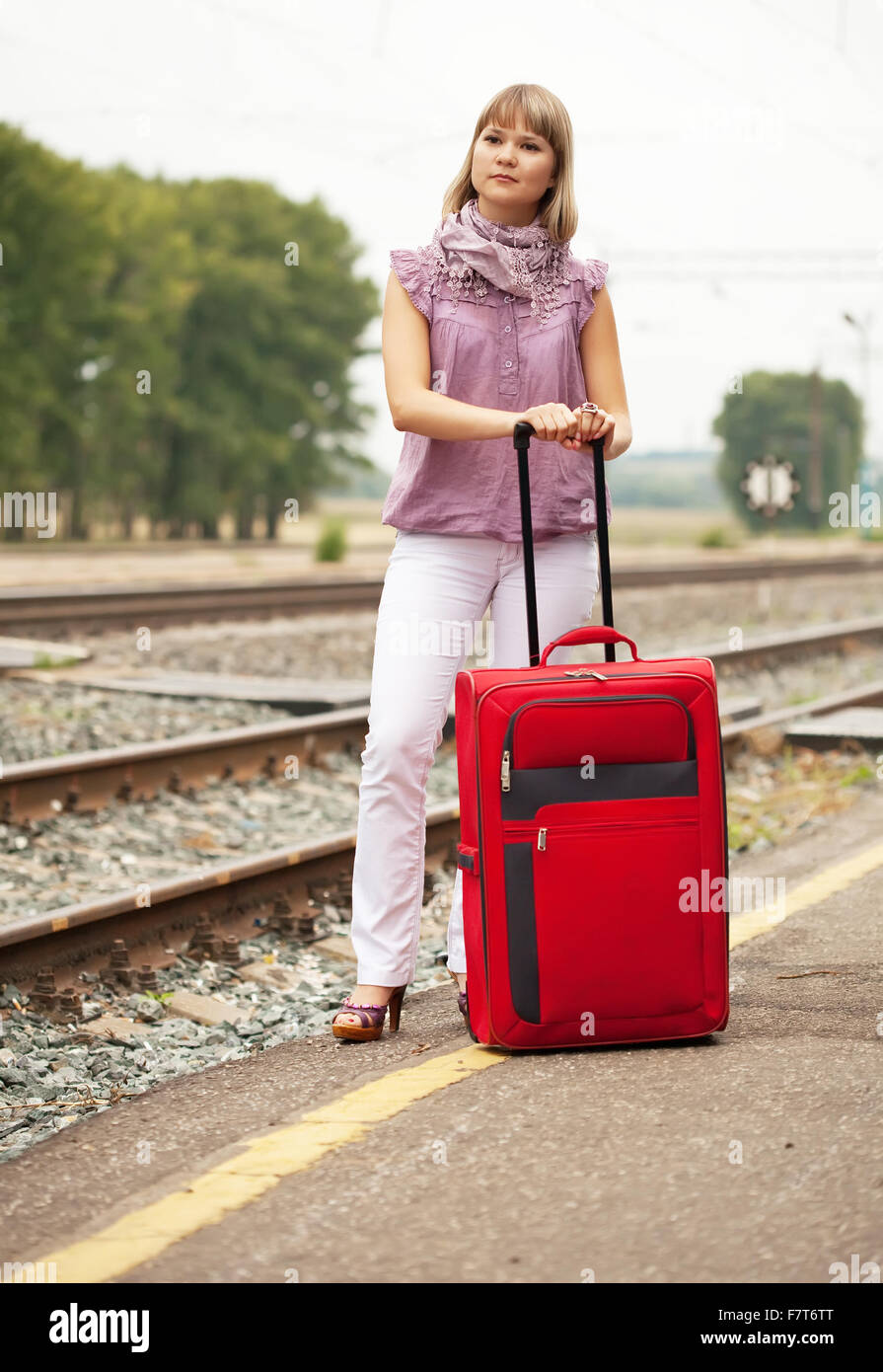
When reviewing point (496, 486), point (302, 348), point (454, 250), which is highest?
point (302, 348)

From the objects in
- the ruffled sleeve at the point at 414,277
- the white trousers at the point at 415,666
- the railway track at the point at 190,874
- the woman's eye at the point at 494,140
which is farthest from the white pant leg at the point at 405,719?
the railway track at the point at 190,874

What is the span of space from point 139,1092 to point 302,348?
181 ft

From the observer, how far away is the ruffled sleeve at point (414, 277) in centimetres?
340

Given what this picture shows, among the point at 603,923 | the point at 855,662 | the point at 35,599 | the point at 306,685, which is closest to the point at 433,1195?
the point at 603,923

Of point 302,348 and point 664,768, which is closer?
point 664,768

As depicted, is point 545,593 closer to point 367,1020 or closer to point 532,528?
point 532,528

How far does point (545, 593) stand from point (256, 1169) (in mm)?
1454

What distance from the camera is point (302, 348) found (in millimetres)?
56938

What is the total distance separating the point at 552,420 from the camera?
3186 mm

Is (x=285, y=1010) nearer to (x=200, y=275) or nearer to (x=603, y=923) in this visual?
(x=603, y=923)

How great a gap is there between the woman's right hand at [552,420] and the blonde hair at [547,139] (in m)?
0.52

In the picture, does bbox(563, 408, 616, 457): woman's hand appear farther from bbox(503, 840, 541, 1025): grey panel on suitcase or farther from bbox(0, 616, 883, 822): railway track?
bbox(0, 616, 883, 822): railway track

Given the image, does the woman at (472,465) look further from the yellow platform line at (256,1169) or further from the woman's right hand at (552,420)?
the yellow platform line at (256,1169)

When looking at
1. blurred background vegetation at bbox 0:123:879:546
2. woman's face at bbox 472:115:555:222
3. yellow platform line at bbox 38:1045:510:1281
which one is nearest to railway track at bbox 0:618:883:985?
yellow platform line at bbox 38:1045:510:1281
